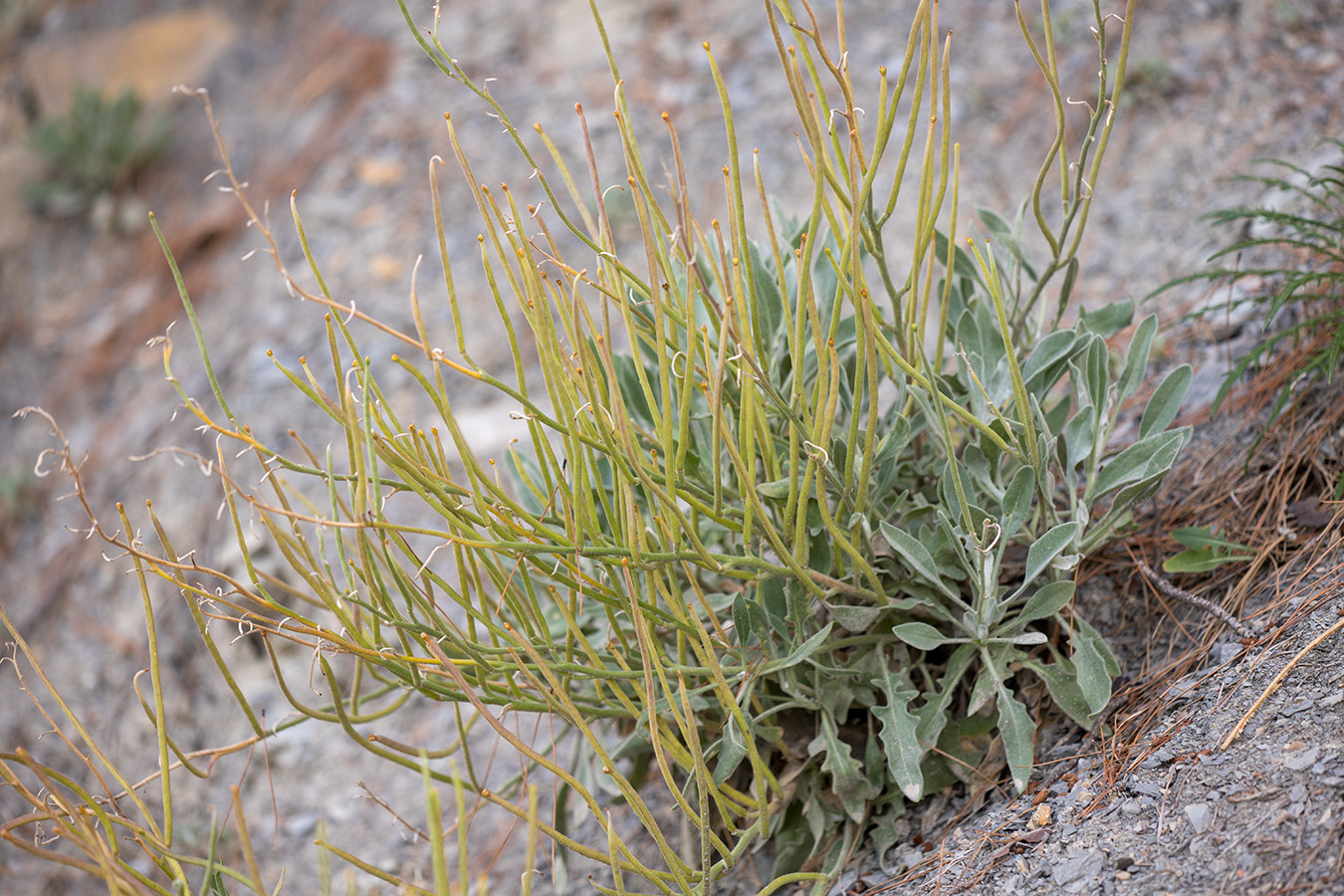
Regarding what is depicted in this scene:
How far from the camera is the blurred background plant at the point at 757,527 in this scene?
3.56 feet

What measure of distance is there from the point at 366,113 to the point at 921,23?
3029 millimetres

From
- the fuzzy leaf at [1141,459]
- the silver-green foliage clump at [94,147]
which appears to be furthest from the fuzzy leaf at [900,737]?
the silver-green foliage clump at [94,147]

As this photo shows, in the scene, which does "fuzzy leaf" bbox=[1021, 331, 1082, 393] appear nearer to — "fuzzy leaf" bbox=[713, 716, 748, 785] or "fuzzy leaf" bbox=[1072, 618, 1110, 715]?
"fuzzy leaf" bbox=[1072, 618, 1110, 715]

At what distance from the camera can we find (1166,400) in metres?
1.40

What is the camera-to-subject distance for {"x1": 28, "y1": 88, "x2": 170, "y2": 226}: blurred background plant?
158 inches

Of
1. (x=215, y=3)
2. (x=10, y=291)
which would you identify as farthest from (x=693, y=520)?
(x=215, y=3)

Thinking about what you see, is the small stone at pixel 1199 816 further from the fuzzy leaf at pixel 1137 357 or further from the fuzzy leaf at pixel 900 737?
the fuzzy leaf at pixel 1137 357

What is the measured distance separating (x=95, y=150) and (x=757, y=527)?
12.8ft

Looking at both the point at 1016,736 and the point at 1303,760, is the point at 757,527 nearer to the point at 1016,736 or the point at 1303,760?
the point at 1016,736

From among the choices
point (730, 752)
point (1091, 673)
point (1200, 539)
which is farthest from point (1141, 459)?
point (730, 752)

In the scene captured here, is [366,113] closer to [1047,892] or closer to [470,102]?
[470,102]

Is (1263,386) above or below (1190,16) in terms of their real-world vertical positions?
below

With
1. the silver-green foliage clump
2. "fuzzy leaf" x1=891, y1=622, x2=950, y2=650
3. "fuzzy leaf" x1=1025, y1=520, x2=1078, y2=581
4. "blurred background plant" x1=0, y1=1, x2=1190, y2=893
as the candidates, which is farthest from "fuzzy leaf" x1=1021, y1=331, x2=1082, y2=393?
the silver-green foliage clump

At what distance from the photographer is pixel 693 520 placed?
1275 mm
